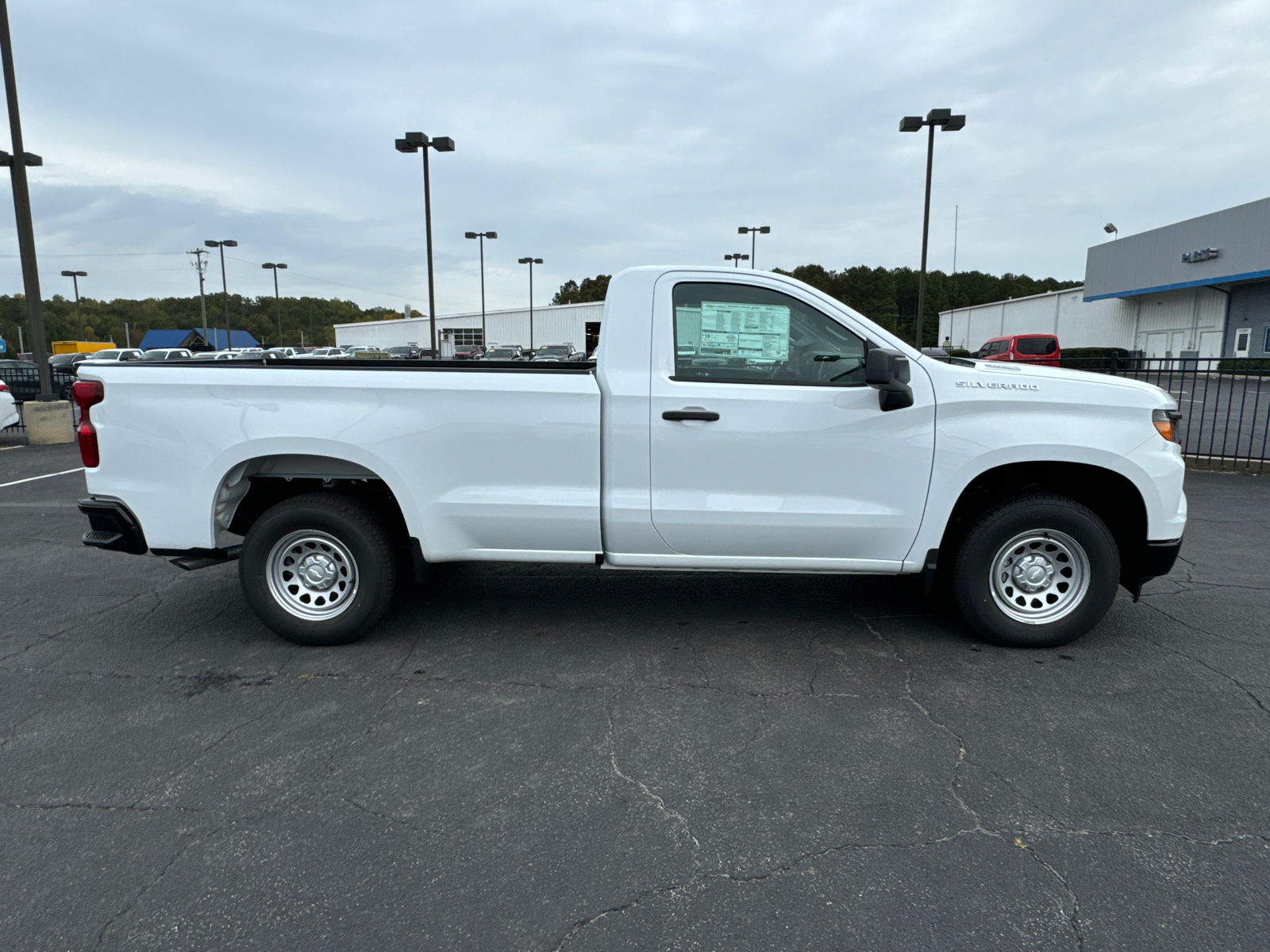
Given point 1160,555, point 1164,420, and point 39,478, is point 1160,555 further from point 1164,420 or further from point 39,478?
point 39,478

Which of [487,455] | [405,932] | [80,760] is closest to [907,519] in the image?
[487,455]

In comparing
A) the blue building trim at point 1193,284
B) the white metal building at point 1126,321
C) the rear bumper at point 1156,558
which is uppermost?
the blue building trim at point 1193,284

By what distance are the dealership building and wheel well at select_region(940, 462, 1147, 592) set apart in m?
38.6

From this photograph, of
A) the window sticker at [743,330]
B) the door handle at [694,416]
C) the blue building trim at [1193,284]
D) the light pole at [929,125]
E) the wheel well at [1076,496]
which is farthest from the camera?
the blue building trim at [1193,284]

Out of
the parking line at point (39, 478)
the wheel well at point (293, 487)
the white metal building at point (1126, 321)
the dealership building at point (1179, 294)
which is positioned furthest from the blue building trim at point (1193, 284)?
the parking line at point (39, 478)

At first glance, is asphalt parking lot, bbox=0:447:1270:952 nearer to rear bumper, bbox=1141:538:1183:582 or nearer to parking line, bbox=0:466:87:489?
rear bumper, bbox=1141:538:1183:582

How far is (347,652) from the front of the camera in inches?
177

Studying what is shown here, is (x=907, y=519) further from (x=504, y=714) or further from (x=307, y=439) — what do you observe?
(x=307, y=439)

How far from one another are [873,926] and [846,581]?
12.0 feet

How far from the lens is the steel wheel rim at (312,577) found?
4.50 m

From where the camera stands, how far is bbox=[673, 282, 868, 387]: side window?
14.0 feet

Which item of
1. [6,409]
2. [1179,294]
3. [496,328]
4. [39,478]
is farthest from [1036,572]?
[496,328]

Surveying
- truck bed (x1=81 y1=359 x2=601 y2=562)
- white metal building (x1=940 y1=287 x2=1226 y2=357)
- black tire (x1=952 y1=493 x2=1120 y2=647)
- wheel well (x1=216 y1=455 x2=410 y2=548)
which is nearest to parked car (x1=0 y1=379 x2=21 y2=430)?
wheel well (x1=216 y1=455 x2=410 y2=548)

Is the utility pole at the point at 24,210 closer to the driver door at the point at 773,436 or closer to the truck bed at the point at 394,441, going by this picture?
the truck bed at the point at 394,441
